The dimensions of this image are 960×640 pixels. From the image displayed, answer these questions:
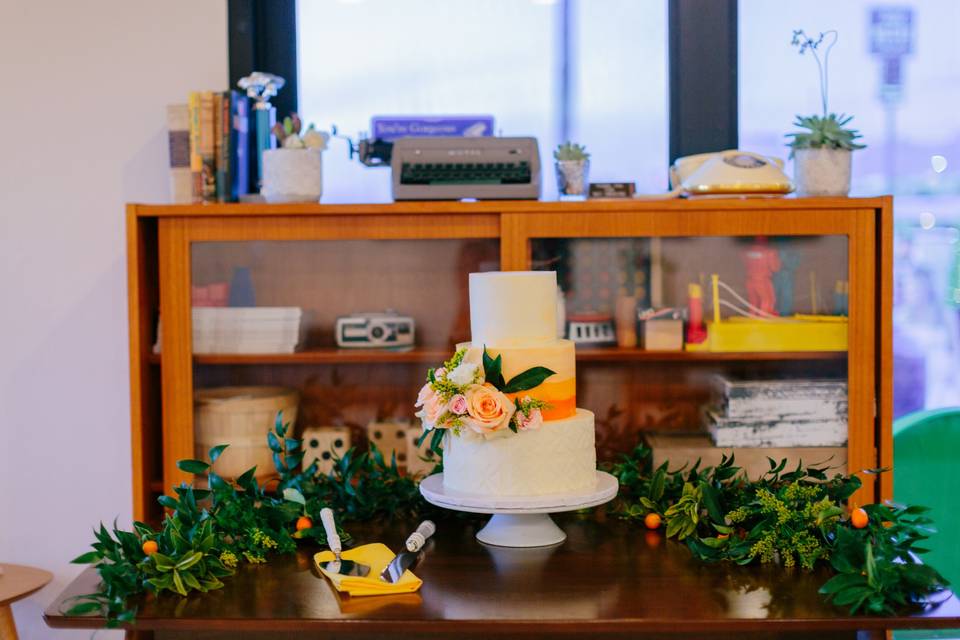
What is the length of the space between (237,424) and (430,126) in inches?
37.2

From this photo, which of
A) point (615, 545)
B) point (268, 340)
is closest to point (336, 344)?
point (268, 340)

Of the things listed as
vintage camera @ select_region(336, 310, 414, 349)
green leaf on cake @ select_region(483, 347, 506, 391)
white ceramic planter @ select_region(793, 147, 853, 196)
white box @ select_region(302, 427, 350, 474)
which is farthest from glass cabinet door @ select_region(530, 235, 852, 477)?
green leaf on cake @ select_region(483, 347, 506, 391)

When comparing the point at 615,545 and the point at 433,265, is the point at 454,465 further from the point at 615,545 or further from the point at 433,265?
the point at 433,265

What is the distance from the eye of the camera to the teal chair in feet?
9.40

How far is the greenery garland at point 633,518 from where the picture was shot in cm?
150

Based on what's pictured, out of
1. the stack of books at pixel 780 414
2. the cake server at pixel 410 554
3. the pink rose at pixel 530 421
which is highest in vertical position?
the pink rose at pixel 530 421

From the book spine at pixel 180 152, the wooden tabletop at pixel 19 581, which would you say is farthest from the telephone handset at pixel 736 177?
the wooden tabletop at pixel 19 581

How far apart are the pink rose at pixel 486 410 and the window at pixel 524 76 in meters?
1.31

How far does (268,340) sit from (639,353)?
940 mm

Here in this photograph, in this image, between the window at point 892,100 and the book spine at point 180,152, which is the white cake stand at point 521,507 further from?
the window at point 892,100

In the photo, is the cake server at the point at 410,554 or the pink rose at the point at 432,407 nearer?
the cake server at the point at 410,554

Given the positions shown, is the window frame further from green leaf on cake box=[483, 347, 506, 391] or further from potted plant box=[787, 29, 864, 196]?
green leaf on cake box=[483, 347, 506, 391]

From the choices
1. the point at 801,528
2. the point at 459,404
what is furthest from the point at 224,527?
the point at 801,528

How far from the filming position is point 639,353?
8.67ft
